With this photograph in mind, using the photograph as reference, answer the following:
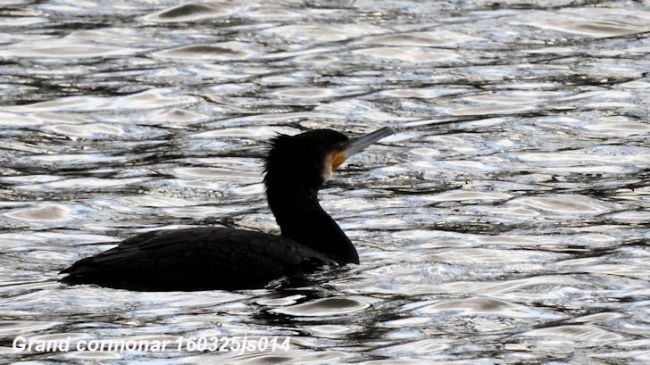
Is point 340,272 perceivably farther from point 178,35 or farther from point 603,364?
point 178,35

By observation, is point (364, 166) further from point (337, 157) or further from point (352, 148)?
point (337, 157)

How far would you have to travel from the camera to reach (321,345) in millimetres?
9828

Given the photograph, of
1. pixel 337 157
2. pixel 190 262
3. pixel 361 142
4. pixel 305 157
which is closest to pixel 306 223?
pixel 305 157

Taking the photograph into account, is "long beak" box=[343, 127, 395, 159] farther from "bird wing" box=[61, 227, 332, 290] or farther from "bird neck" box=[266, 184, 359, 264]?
"bird wing" box=[61, 227, 332, 290]

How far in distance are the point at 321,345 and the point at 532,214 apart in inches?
158

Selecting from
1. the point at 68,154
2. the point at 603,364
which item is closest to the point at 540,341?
the point at 603,364

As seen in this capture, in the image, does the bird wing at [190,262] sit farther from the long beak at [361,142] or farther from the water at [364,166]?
the long beak at [361,142]

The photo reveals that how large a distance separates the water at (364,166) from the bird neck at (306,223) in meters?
0.23

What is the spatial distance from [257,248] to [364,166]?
14.4ft

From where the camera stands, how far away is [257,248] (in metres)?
11.1

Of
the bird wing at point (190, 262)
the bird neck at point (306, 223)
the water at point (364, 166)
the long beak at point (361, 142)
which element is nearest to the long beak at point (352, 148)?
the long beak at point (361, 142)

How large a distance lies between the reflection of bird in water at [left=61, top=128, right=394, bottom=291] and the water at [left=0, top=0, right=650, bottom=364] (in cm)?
12

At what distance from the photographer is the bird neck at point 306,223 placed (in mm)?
11695

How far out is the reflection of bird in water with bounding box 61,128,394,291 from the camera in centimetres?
1080
